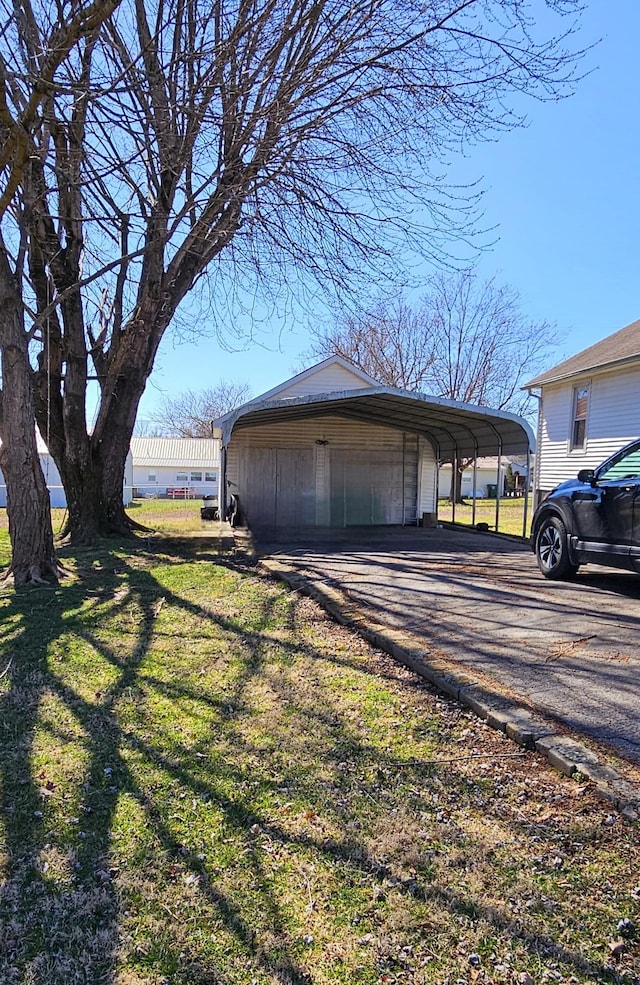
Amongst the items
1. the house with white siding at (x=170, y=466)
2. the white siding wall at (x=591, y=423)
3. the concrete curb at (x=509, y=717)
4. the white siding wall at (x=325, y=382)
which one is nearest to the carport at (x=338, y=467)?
the white siding wall at (x=325, y=382)

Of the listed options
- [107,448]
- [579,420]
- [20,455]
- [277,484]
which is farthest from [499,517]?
[20,455]

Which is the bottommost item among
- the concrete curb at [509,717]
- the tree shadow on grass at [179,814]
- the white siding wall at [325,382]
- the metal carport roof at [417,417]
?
the tree shadow on grass at [179,814]

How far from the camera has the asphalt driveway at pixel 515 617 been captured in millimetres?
3590

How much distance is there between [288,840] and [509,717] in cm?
152

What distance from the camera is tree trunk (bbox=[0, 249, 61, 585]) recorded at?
721cm

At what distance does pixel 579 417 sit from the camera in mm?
15484

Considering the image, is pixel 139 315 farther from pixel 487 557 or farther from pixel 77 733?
pixel 77 733

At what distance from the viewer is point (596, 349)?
15.7m

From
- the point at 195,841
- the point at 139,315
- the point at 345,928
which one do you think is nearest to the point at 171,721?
the point at 195,841

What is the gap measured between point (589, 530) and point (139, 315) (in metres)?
9.14

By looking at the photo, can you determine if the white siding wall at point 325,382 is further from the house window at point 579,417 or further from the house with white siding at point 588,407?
the house window at point 579,417

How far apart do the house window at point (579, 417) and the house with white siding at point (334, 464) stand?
129 inches

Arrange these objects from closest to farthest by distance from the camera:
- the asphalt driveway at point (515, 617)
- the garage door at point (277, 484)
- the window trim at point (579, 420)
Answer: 1. the asphalt driveway at point (515, 617)
2. the window trim at point (579, 420)
3. the garage door at point (277, 484)

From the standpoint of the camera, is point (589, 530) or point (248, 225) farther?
point (248, 225)
